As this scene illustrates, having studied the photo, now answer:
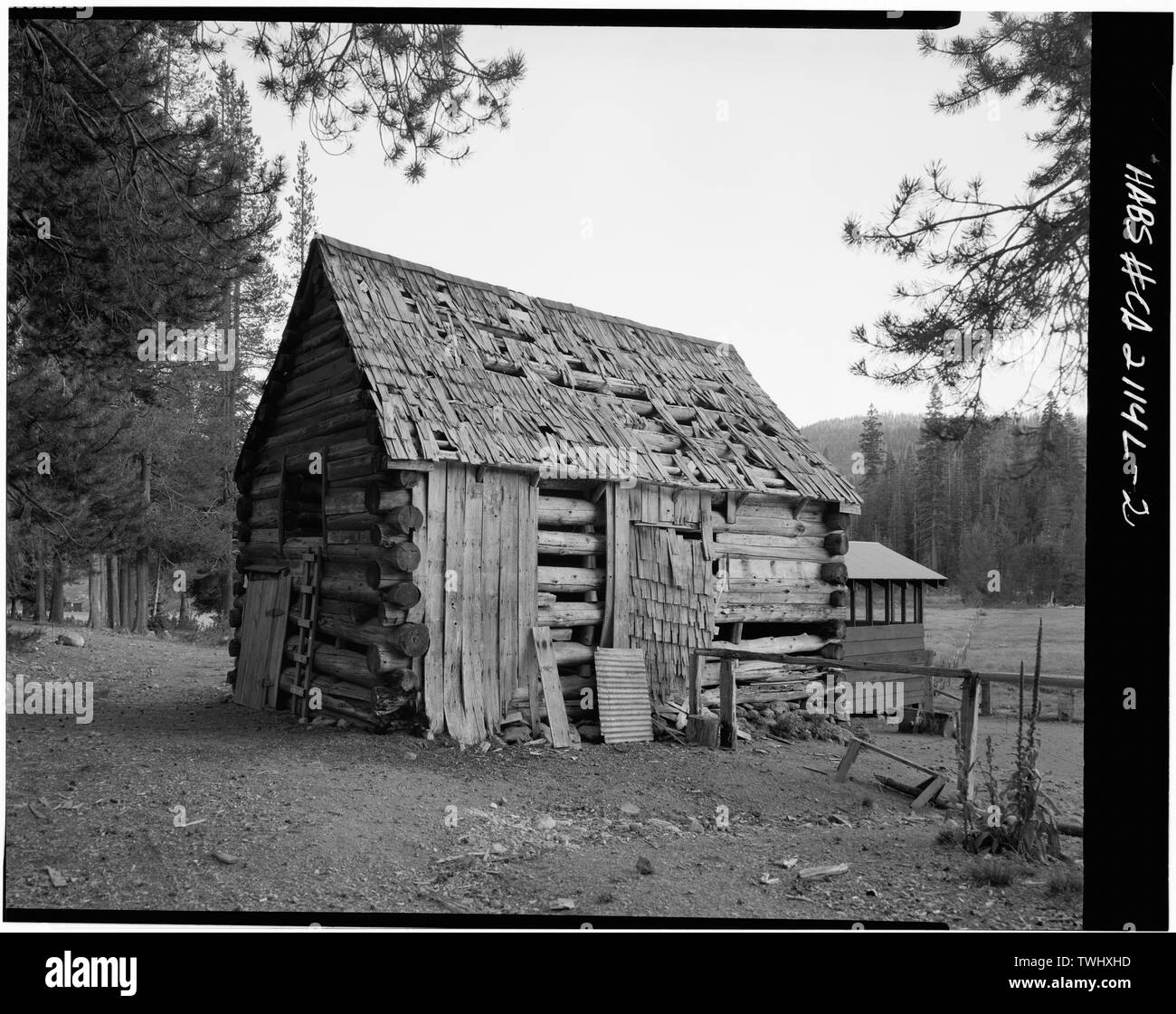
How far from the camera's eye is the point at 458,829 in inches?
235

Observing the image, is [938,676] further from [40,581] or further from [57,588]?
[57,588]

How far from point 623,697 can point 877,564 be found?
26.3 ft

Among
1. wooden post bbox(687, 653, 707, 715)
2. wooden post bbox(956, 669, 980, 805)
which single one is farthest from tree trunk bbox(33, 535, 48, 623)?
wooden post bbox(956, 669, 980, 805)

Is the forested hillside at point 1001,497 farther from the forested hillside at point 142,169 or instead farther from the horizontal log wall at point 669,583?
the forested hillside at point 142,169

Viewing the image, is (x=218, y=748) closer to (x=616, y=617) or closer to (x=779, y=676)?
(x=616, y=617)

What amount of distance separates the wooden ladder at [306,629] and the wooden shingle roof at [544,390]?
273 cm

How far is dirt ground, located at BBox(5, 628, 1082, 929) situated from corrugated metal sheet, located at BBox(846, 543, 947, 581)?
5748 mm

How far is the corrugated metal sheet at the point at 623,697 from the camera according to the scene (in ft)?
31.8

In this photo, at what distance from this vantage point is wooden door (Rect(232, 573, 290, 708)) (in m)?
10.5

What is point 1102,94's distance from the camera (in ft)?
14.2

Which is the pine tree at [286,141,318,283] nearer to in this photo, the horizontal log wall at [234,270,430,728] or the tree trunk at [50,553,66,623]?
the horizontal log wall at [234,270,430,728]

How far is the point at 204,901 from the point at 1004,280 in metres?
6.53

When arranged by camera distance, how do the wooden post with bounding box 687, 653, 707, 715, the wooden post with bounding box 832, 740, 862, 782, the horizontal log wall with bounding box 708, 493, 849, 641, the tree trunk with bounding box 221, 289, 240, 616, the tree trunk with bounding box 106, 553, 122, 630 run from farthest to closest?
the tree trunk with bounding box 106, 553, 122, 630
the tree trunk with bounding box 221, 289, 240, 616
the horizontal log wall with bounding box 708, 493, 849, 641
the wooden post with bounding box 687, 653, 707, 715
the wooden post with bounding box 832, 740, 862, 782
